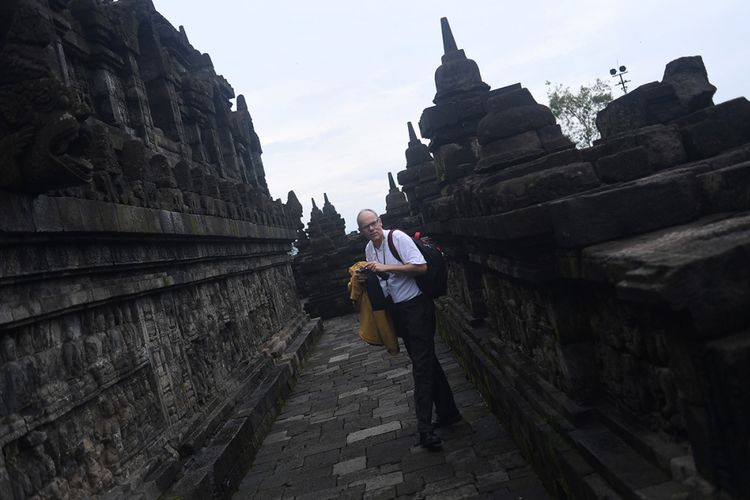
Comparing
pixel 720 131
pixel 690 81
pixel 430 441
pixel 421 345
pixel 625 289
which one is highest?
pixel 690 81

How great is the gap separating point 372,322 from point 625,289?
11.1 ft

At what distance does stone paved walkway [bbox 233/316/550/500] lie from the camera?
4387 millimetres

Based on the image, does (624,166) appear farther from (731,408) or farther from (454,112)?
(454,112)

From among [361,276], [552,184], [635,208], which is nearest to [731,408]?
[635,208]

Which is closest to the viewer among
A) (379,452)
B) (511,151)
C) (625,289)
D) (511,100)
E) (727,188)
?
(625,289)

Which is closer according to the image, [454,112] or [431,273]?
[431,273]

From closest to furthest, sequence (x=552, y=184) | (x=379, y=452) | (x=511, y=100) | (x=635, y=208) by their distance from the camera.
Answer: (x=635, y=208), (x=552, y=184), (x=511, y=100), (x=379, y=452)

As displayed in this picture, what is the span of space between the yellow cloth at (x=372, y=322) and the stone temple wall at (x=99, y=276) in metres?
1.83

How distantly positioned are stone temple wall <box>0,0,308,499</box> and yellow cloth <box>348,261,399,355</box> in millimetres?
1826

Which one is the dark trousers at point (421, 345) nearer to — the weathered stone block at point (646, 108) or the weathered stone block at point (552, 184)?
the weathered stone block at point (552, 184)

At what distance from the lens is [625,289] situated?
6.77 ft

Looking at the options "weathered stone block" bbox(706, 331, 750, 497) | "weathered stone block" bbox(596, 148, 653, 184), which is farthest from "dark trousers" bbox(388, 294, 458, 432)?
"weathered stone block" bbox(706, 331, 750, 497)

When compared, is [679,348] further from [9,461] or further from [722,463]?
[9,461]

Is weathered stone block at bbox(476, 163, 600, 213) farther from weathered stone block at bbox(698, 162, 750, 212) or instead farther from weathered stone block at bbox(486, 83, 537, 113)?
weathered stone block at bbox(486, 83, 537, 113)
